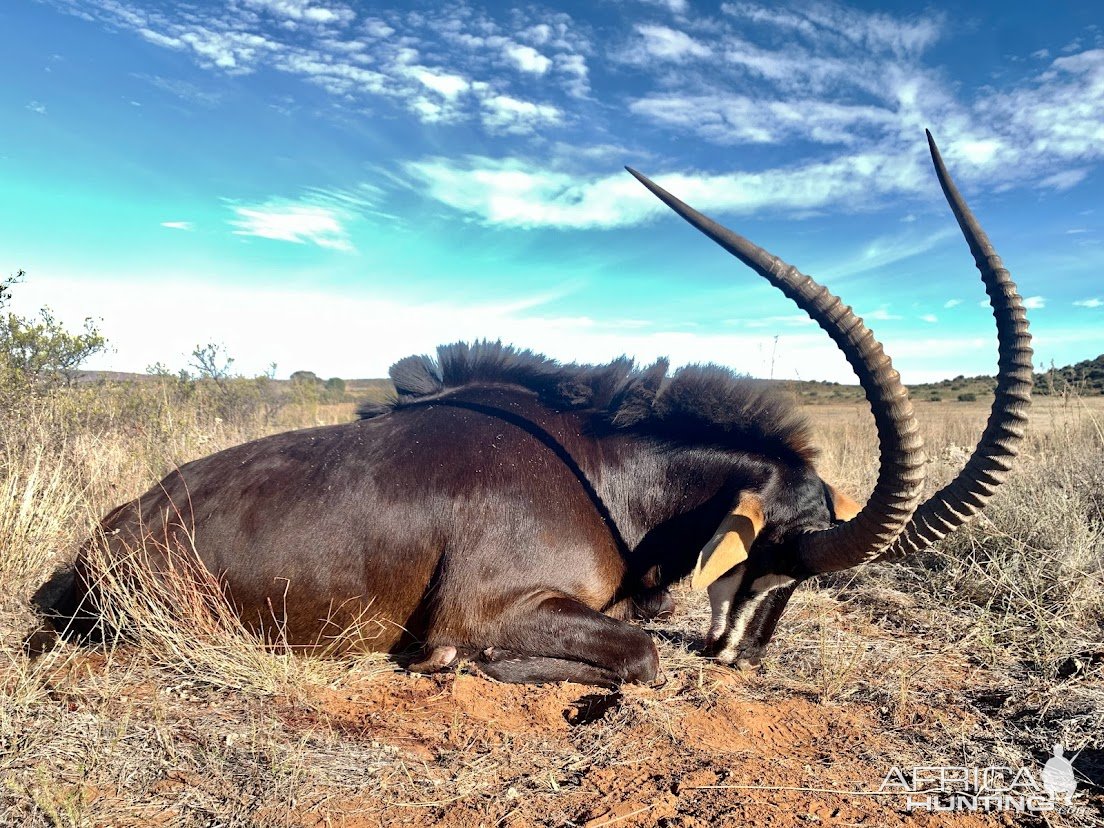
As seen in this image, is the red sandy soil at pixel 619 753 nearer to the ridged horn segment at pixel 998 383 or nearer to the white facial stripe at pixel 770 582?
the white facial stripe at pixel 770 582

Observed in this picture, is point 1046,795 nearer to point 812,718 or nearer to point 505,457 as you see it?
point 812,718

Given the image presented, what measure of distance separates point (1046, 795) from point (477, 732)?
8.21 ft

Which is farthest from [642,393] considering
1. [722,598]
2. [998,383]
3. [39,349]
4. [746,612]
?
[39,349]

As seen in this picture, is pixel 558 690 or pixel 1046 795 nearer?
pixel 1046 795

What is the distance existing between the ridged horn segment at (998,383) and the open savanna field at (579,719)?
117cm

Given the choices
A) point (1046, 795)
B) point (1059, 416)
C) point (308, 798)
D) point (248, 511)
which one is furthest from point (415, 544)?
point (1059, 416)

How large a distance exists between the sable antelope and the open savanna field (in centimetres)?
28

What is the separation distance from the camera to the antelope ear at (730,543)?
11.7 ft

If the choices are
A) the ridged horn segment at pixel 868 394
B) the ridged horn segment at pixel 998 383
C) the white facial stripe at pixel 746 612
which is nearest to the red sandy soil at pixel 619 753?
the white facial stripe at pixel 746 612

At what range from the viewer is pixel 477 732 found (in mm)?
3250

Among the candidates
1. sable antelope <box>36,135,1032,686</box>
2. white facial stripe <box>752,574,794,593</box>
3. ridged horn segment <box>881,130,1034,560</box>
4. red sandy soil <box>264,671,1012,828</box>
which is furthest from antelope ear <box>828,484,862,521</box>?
red sandy soil <box>264,671,1012,828</box>

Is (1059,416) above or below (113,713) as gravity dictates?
above

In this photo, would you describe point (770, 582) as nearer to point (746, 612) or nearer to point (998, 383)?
point (746, 612)

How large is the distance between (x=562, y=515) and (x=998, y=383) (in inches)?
95.3
